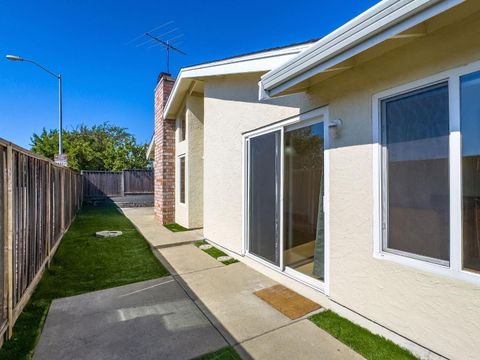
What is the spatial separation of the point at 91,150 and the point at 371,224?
31.9 metres

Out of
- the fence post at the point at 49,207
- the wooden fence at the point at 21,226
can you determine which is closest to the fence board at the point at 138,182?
the fence post at the point at 49,207

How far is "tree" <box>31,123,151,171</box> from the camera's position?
2775cm

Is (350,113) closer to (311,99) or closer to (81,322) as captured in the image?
(311,99)

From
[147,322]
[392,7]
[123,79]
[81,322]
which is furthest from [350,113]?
[123,79]

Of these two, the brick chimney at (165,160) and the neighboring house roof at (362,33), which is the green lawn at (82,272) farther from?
the neighboring house roof at (362,33)

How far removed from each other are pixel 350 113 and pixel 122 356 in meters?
3.97

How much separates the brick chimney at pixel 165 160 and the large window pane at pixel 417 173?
8953 millimetres

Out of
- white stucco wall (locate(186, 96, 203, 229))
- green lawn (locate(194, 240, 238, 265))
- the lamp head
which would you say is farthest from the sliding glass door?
the lamp head

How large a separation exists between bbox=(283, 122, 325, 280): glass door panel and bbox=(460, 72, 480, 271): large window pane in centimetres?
205

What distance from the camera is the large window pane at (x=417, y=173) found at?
266 cm

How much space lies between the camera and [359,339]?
314cm

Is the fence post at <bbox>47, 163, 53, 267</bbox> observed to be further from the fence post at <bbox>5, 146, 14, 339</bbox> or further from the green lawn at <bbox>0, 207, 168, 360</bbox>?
the fence post at <bbox>5, 146, 14, 339</bbox>

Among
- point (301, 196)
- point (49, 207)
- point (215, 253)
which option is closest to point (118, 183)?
point (49, 207)

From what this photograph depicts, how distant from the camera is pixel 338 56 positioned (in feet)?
9.36
